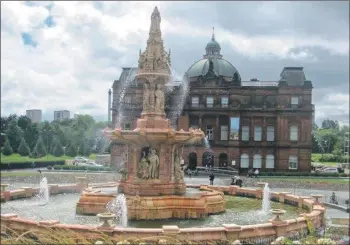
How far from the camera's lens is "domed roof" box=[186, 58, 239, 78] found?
265 feet

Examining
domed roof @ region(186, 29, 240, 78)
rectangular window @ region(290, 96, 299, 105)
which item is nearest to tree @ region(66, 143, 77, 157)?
domed roof @ region(186, 29, 240, 78)

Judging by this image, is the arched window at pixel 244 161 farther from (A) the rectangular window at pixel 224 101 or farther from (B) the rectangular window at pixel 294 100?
(B) the rectangular window at pixel 294 100

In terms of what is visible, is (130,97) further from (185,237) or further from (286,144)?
(185,237)

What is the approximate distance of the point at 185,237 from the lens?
535 inches

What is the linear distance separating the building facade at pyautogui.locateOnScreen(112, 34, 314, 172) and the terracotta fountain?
161 feet

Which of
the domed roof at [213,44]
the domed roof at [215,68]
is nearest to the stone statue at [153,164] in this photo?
the domed roof at [215,68]

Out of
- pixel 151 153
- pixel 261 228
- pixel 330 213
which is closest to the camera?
pixel 261 228

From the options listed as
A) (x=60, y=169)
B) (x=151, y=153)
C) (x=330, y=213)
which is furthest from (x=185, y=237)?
(x=60, y=169)

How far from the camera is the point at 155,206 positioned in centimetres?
1961

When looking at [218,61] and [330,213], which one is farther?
[218,61]

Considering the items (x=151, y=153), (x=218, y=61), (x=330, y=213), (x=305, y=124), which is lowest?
(x=330, y=213)

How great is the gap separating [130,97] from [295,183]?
33187 millimetres

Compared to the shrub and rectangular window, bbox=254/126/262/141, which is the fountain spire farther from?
the shrub

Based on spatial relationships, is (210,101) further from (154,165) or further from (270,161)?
(154,165)
